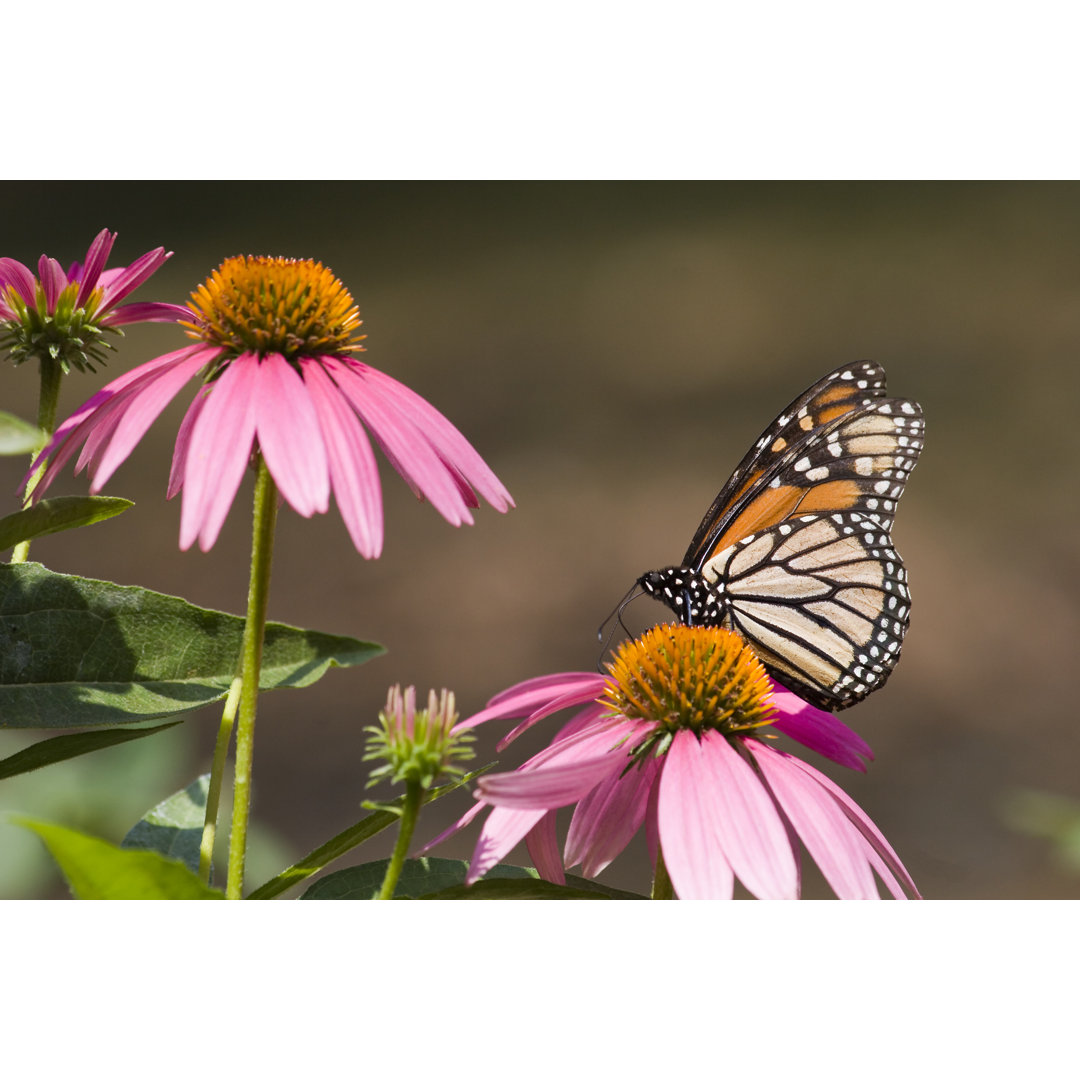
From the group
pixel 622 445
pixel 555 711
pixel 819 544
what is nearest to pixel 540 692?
pixel 555 711

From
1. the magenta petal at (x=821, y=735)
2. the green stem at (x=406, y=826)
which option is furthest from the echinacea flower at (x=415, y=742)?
the magenta petal at (x=821, y=735)

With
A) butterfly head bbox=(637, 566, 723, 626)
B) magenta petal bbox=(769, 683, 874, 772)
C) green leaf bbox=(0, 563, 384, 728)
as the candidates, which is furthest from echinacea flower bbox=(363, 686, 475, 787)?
butterfly head bbox=(637, 566, 723, 626)

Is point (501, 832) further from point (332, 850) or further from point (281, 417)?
point (281, 417)

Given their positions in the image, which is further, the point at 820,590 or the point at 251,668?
the point at 820,590

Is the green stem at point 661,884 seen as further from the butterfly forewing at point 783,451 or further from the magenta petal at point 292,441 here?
the butterfly forewing at point 783,451

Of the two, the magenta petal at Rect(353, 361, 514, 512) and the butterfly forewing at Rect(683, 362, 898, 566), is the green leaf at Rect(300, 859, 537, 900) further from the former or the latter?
the butterfly forewing at Rect(683, 362, 898, 566)

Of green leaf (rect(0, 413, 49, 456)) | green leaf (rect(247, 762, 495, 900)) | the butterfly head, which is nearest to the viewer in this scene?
green leaf (rect(0, 413, 49, 456))

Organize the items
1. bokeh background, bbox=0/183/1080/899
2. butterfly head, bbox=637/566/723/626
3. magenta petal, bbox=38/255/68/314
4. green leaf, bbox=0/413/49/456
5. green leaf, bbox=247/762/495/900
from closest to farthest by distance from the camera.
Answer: green leaf, bbox=0/413/49/456 < green leaf, bbox=247/762/495/900 < magenta petal, bbox=38/255/68/314 < butterfly head, bbox=637/566/723/626 < bokeh background, bbox=0/183/1080/899
